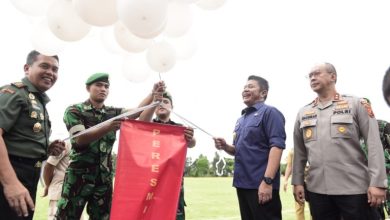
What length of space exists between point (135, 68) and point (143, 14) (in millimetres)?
969

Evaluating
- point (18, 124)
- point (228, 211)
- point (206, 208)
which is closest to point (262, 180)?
point (18, 124)

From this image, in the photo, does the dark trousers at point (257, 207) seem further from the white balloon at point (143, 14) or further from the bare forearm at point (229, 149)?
the white balloon at point (143, 14)

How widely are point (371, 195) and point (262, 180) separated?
2.72 ft

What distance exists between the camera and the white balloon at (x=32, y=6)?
109 inches

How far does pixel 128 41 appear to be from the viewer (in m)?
2.96

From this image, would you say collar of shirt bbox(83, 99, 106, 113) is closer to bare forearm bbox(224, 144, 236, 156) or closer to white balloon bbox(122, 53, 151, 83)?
white balloon bbox(122, 53, 151, 83)

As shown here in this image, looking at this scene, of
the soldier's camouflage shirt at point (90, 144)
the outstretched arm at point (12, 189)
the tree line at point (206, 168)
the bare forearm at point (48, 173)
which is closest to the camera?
the outstretched arm at point (12, 189)

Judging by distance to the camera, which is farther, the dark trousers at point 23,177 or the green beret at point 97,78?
the green beret at point 97,78

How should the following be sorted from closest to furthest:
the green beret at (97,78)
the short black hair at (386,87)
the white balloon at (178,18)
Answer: the short black hair at (386,87)
the white balloon at (178,18)
the green beret at (97,78)

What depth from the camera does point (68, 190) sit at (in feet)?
9.60

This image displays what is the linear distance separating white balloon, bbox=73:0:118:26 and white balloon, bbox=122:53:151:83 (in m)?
0.65

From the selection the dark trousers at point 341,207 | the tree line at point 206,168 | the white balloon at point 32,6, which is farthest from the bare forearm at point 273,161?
the tree line at point 206,168

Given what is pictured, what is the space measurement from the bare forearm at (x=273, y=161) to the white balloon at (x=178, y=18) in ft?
4.09

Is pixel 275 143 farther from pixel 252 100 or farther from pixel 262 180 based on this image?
pixel 252 100
